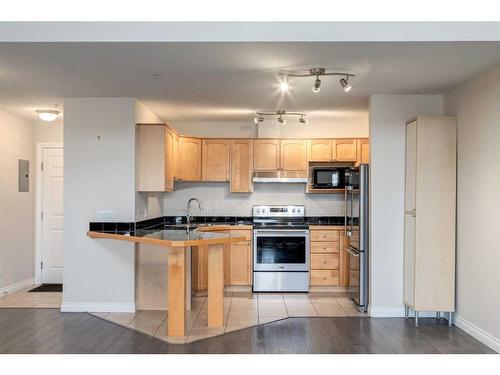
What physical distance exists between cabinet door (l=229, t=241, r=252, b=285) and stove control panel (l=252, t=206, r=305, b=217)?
0.76 meters

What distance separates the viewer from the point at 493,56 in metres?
3.74

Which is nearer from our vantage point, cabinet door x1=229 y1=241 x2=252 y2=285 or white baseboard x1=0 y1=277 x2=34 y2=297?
white baseboard x1=0 y1=277 x2=34 y2=297

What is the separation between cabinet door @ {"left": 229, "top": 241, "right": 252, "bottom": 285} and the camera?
6469 mm

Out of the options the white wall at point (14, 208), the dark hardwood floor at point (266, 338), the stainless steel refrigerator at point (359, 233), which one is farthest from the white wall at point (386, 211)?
the white wall at point (14, 208)

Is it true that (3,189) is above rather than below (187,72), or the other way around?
below

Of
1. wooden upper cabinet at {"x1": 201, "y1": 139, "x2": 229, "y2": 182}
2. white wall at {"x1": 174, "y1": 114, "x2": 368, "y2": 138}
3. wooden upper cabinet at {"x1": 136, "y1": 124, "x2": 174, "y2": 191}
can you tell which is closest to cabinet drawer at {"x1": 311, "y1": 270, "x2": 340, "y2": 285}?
wooden upper cabinet at {"x1": 201, "y1": 139, "x2": 229, "y2": 182}

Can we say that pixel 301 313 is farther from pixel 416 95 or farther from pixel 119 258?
pixel 416 95

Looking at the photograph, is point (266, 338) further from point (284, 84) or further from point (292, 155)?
point (292, 155)

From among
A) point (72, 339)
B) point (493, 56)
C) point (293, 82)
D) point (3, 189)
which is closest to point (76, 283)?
point (72, 339)

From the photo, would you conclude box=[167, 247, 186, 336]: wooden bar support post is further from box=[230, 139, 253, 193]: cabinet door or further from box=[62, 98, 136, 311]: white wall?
box=[230, 139, 253, 193]: cabinet door

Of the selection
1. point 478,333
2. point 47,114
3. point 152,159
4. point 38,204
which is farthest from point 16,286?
point 478,333

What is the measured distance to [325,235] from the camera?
6453 millimetres

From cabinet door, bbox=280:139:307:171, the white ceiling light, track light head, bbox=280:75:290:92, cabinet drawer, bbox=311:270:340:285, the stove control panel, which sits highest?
track light head, bbox=280:75:290:92

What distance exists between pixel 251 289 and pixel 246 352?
2.59m
